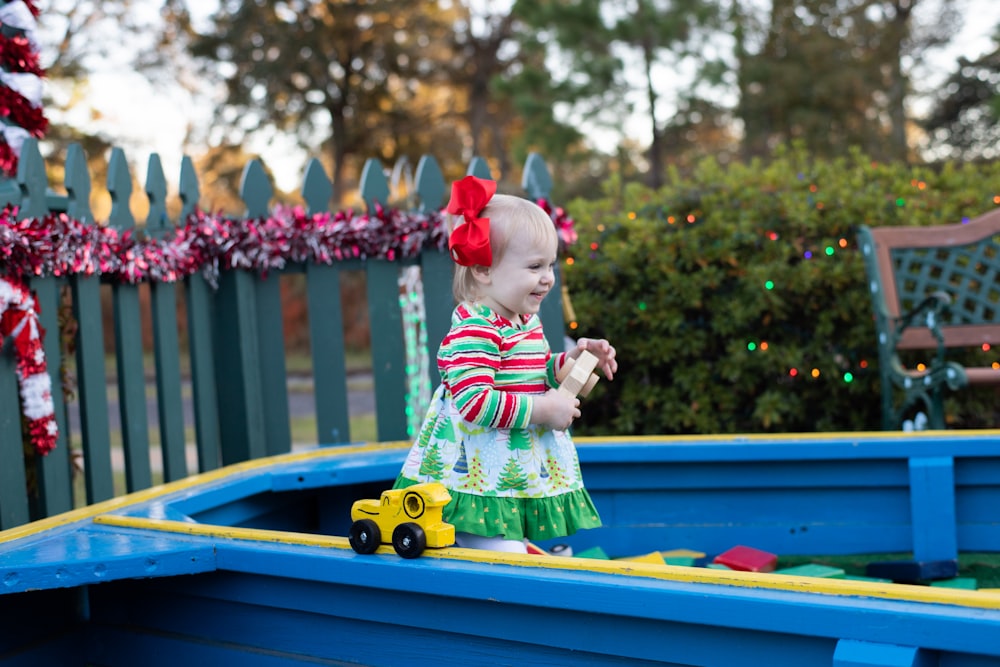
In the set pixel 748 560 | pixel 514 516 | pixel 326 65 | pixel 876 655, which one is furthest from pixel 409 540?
pixel 326 65

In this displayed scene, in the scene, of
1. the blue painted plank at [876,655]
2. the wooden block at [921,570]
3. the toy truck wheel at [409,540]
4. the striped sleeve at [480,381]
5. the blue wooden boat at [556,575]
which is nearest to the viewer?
the blue painted plank at [876,655]

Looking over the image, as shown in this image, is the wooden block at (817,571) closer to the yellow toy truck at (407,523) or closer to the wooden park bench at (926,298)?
the yellow toy truck at (407,523)

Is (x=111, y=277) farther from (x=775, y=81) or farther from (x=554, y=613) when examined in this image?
(x=775, y=81)

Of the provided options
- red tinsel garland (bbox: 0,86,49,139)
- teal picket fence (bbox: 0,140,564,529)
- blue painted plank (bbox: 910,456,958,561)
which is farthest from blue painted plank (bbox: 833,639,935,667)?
red tinsel garland (bbox: 0,86,49,139)

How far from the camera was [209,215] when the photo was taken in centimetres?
325

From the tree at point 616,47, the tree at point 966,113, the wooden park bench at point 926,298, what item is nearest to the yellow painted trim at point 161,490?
the wooden park bench at point 926,298

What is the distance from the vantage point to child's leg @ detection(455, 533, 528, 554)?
2.05 m

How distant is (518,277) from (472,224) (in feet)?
0.49

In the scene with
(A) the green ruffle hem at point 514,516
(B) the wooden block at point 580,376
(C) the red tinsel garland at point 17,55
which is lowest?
(A) the green ruffle hem at point 514,516

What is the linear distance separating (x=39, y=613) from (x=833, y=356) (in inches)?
149

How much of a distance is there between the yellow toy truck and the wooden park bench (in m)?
2.88

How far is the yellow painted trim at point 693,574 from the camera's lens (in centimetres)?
127

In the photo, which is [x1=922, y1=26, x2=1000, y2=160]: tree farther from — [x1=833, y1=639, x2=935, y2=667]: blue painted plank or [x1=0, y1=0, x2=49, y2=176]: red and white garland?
[x1=833, y1=639, x2=935, y2=667]: blue painted plank

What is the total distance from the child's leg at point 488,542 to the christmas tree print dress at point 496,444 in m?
0.04
